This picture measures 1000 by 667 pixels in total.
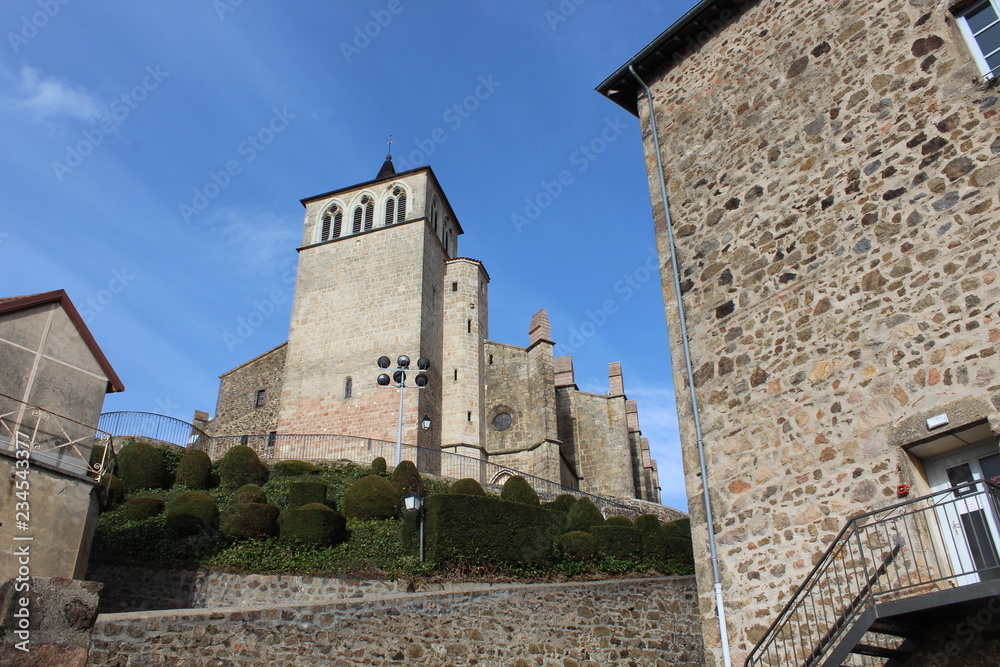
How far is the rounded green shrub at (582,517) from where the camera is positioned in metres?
15.1

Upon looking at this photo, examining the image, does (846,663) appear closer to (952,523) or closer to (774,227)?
(952,523)

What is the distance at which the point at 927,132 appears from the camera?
6211 mm

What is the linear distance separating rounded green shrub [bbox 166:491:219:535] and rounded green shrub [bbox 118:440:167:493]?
291 cm

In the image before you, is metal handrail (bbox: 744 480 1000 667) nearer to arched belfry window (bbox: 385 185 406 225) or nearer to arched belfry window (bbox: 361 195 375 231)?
arched belfry window (bbox: 385 185 406 225)

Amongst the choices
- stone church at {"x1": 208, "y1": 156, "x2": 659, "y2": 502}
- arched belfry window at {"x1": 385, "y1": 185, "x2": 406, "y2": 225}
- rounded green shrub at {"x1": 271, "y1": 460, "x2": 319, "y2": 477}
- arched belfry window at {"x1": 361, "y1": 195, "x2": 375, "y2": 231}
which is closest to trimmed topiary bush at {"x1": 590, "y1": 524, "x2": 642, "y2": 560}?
rounded green shrub at {"x1": 271, "y1": 460, "x2": 319, "y2": 477}

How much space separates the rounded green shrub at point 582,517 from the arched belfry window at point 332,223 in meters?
18.8

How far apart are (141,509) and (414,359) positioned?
42.5 ft

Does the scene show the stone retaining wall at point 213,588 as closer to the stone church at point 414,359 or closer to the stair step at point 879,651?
the stair step at point 879,651

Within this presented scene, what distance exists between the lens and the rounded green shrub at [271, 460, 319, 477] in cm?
1911

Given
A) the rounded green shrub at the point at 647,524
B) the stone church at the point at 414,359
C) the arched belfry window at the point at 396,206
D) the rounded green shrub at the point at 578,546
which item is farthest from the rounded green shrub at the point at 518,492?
the arched belfry window at the point at 396,206

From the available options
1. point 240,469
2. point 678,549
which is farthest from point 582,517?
point 240,469

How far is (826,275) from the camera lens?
6516 mm

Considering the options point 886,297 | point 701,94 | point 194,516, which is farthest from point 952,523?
point 194,516

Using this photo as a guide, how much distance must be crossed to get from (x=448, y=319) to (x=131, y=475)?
14.6 meters
